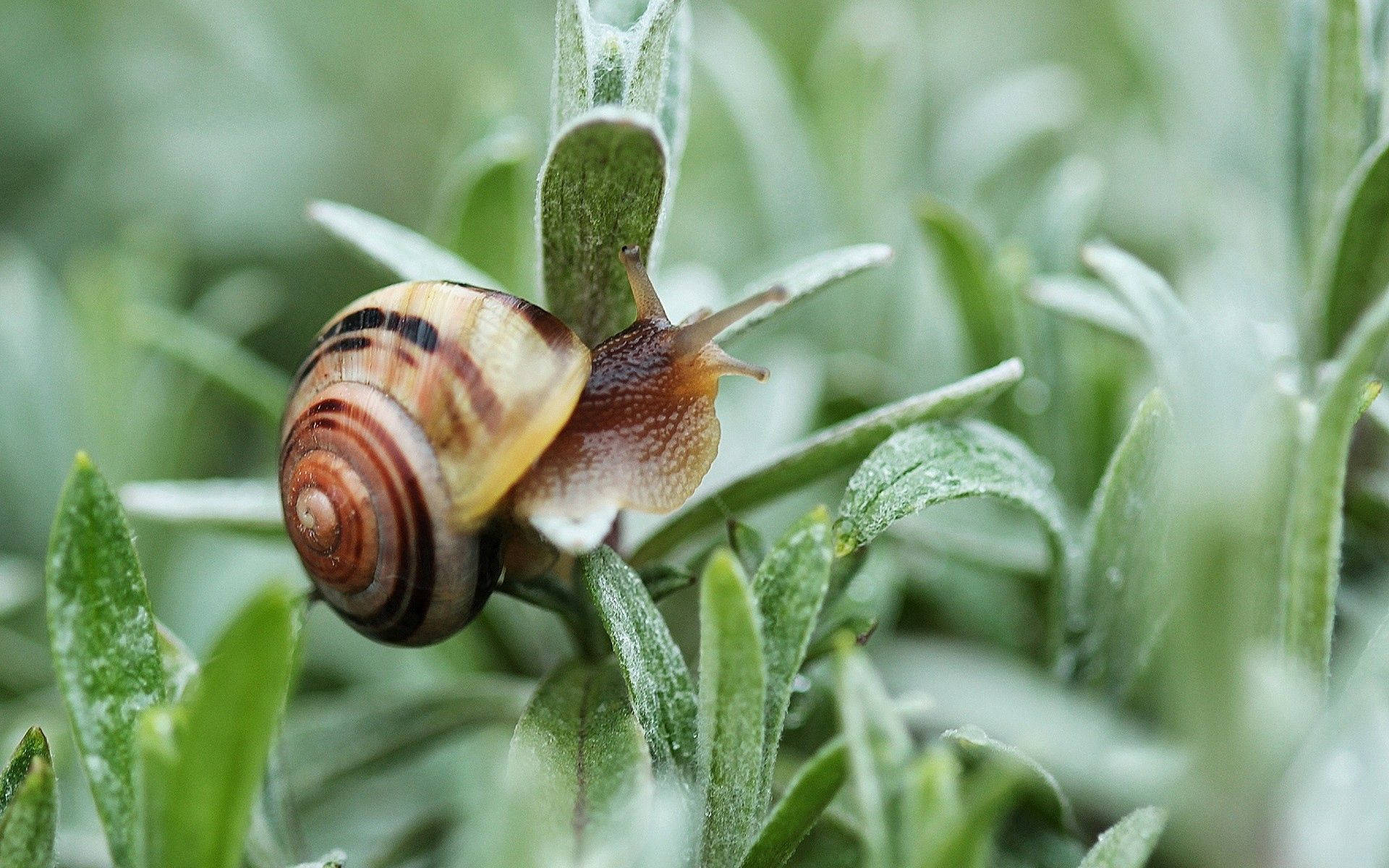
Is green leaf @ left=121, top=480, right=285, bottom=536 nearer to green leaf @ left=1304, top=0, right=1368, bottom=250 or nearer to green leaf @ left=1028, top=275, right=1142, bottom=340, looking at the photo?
green leaf @ left=1028, top=275, right=1142, bottom=340

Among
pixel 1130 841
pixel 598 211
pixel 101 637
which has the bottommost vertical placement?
pixel 1130 841

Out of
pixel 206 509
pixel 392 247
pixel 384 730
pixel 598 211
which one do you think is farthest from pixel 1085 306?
pixel 206 509

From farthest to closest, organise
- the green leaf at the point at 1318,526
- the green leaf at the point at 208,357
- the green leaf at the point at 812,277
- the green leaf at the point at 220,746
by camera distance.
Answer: the green leaf at the point at 208,357, the green leaf at the point at 812,277, the green leaf at the point at 1318,526, the green leaf at the point at 220,746

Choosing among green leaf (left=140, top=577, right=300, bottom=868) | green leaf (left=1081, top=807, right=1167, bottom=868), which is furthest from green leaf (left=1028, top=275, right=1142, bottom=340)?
green leaf (left=140, top=577, right=300, bottom=868)

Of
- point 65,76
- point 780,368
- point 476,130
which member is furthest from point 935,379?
point 65,76

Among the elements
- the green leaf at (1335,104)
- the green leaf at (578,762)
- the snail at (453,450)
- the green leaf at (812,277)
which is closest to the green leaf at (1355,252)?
the green leaf at (1335,104)

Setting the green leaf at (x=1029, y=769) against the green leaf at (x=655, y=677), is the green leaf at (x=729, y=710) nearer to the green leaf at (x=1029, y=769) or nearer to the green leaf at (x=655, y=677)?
the green leaf at (x=655, y=677)

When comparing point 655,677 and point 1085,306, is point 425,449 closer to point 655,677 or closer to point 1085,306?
point 655,677

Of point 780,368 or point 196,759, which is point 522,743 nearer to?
point 196,759
